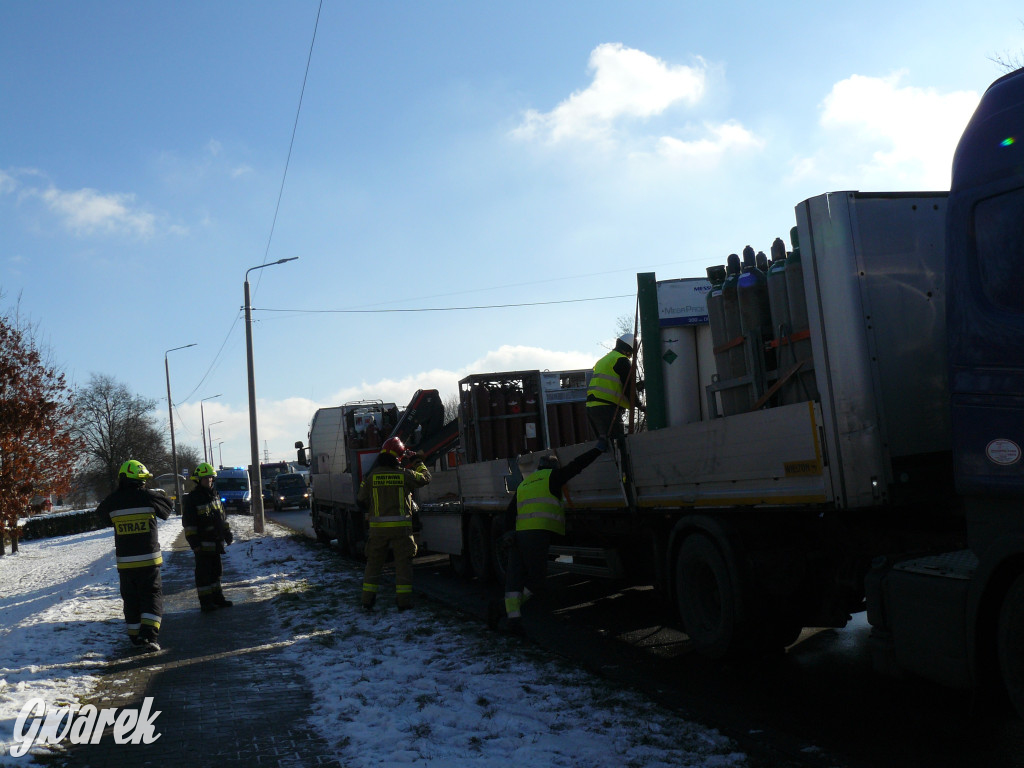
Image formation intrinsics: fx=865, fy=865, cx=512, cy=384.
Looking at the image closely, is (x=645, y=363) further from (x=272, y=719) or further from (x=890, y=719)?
(x=272, y=719)

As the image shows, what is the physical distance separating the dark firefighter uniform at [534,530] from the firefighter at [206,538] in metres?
4.07

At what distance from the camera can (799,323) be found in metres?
5.68

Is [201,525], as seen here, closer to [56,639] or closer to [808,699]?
[56,639]

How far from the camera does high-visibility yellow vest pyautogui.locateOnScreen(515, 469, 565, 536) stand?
7977 millimetres

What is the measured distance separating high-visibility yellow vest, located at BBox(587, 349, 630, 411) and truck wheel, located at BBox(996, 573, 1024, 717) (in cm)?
471

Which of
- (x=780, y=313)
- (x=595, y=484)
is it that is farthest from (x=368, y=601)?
(x=780, y=313)

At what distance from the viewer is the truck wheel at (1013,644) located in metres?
3.75

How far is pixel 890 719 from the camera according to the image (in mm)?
4984

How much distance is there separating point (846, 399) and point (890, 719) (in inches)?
73.1

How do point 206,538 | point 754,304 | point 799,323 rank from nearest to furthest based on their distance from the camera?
point 799,323 < point 754,304 < point 206,538

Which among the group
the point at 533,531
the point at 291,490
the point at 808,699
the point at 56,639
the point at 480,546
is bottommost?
the point at 808,699

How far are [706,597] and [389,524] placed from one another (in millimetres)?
4441

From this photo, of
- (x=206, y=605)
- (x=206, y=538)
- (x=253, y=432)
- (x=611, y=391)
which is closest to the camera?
(x=611, y=391)

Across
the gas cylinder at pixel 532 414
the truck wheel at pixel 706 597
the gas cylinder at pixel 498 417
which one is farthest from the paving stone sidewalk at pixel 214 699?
the gas cylinder at pixel 532 414
